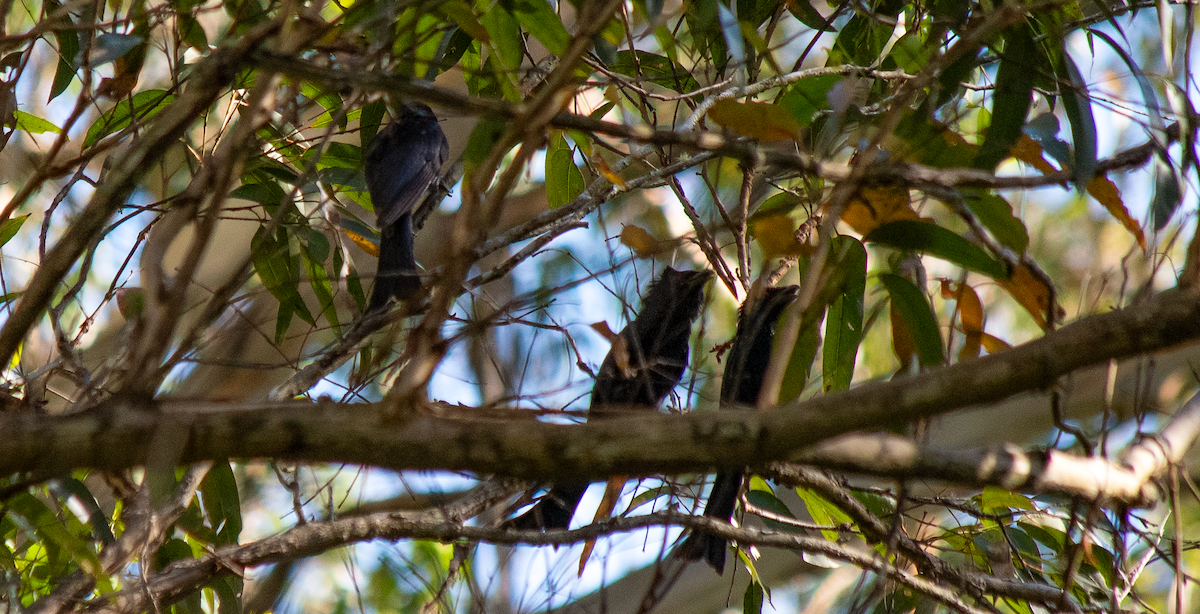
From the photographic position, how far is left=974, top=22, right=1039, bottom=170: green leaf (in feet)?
5.88

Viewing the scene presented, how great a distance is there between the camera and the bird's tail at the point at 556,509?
2615mm

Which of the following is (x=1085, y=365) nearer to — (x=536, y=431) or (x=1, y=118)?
(x=536, y=431)

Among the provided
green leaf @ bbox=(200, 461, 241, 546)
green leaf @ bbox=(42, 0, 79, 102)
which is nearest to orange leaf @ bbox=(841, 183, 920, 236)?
green leaf @ bbox=(200, 461, 241, 546)

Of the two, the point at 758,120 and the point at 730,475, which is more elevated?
the point at 758,120

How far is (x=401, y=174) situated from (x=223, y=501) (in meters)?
1.23

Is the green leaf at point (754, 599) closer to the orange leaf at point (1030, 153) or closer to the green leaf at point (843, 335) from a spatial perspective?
the green leaf at point (843, 335)

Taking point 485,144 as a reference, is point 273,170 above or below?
above

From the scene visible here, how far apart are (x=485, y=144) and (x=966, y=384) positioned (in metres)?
1.09

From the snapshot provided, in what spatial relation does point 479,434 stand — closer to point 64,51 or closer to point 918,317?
point 918,317

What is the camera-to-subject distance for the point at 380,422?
42.1 inches

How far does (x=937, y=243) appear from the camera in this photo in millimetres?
1752

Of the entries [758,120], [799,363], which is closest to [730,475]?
[799,363]

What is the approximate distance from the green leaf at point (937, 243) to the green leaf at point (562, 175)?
1232 mm

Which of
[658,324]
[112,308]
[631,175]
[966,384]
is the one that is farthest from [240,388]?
[966,384]
